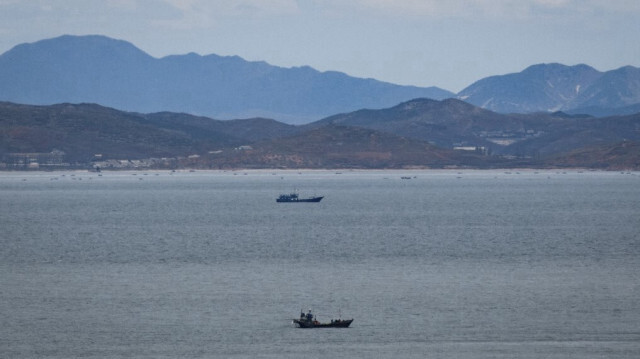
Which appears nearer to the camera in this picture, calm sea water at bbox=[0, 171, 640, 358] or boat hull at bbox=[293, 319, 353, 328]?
calm sea water at bbox=[0, 171, 640, 358]

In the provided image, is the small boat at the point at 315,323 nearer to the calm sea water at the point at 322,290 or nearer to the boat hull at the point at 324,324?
the boat hull at the point at 324,324

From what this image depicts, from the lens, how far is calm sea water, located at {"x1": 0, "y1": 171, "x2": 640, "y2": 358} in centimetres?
5784

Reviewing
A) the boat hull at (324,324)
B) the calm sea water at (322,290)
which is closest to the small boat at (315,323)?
the boat hull at (324,324)

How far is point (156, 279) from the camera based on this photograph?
81750mm

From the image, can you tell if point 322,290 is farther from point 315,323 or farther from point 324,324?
point 315,323

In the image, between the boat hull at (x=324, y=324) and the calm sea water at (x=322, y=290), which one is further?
the boat hull at (x=324, y=324)

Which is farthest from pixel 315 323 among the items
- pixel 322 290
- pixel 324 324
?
pixel 322 290

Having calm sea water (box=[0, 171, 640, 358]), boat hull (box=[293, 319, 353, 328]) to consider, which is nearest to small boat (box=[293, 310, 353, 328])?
boat hull (box=[293, 319, 353, 328])

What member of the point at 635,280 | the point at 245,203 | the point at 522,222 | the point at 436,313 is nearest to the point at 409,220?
the point at 522,222

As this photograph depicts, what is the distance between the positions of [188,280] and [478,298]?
23.4 meters

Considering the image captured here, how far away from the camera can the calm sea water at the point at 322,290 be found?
57.8 metres

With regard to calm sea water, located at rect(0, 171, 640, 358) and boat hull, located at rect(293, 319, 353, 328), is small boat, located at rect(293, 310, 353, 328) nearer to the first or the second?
boat hull, located at rect(293, 319, 353, 328)

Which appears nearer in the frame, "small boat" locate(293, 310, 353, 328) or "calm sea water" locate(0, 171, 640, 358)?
"calm sea water" locate(0, 171, 640, 358)

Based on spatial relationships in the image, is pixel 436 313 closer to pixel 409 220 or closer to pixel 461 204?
pixel 409 220
